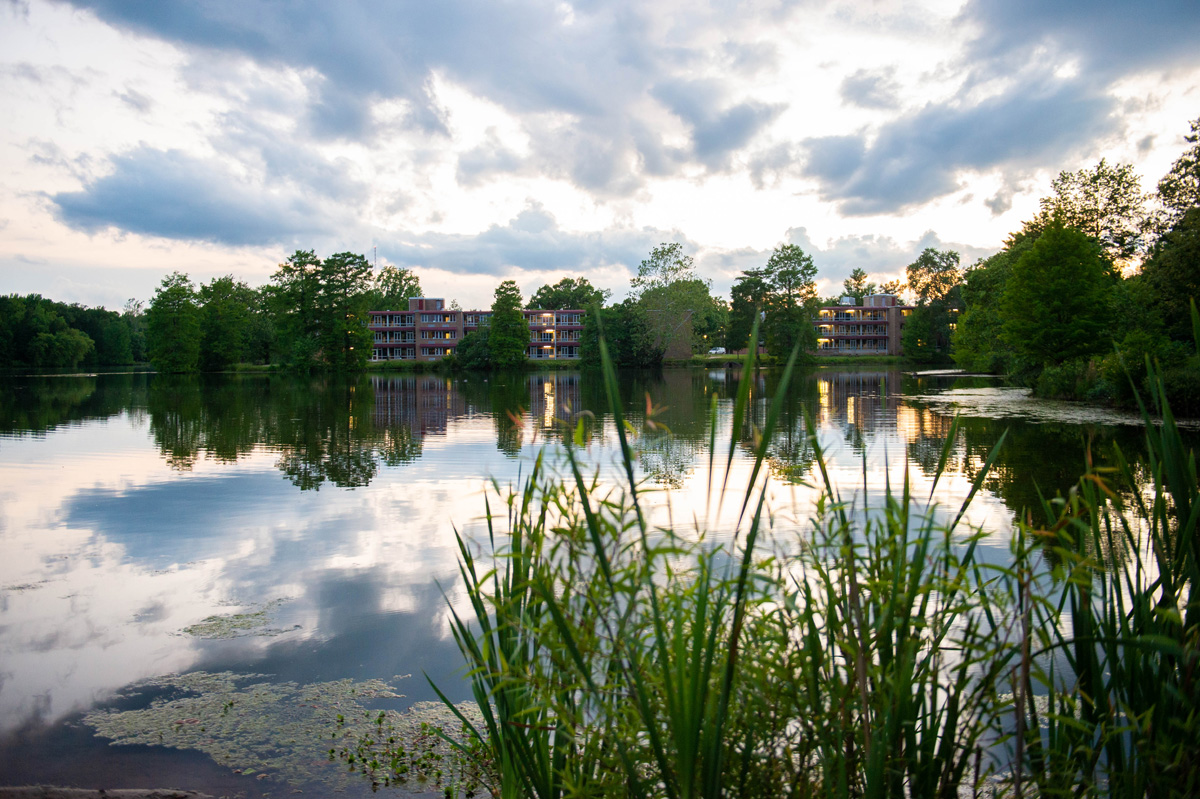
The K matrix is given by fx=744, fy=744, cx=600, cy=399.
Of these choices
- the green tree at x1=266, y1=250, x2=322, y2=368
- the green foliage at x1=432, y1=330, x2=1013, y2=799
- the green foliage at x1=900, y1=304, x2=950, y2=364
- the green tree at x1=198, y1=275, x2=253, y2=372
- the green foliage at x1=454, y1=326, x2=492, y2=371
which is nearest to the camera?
the green foliage at x1=432, y1=330, x2=1013, y2=799

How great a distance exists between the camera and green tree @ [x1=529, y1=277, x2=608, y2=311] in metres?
122

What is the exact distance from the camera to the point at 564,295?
124 meters

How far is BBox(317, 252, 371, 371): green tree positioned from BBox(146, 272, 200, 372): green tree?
1595cm

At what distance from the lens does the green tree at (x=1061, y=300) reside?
30.8 m

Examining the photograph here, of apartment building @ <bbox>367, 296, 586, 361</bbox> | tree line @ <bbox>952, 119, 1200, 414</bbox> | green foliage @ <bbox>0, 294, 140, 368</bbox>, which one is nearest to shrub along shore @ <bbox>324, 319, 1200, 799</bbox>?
tree line @ <bbox>952, 119, 1200, 414</bbox>

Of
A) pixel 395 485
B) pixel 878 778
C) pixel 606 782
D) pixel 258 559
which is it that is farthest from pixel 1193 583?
pixel 395 485

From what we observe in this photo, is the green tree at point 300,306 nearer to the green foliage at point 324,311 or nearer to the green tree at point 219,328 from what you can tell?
the green foliage at point 324,311

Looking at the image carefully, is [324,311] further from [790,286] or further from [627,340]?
[790,286]

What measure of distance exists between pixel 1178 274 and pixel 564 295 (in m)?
103

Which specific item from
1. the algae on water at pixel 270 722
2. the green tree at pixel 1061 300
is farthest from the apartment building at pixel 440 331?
the algae on water at pixel 270 722

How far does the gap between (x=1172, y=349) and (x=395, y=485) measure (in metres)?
26.0

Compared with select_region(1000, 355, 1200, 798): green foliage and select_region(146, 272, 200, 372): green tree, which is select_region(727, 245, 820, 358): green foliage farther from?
select_region(1000, 355, 1200, 798): green foliage

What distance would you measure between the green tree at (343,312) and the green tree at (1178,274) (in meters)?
57.3

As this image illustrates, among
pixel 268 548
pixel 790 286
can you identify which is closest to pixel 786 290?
pixel 790 286
